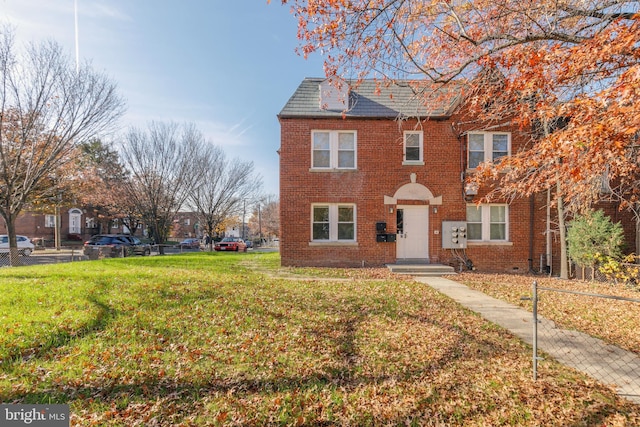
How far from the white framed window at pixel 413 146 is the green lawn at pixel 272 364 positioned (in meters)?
7.53

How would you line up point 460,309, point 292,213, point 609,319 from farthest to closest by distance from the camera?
point 292,213 → point 460,309 → point 609,319

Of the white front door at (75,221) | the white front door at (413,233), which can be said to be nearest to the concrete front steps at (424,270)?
the white front door at (413,233)

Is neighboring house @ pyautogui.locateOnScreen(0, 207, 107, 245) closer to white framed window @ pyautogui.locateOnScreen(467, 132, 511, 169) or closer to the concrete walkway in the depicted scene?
white framed window @ pyautogui.locateOnScreen(467, 132, 511, 169)

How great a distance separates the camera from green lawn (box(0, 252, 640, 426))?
3.09 m

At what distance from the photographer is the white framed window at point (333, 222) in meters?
12.8

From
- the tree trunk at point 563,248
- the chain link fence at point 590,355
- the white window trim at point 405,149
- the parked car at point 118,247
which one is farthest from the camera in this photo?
the parked car at point 118,247

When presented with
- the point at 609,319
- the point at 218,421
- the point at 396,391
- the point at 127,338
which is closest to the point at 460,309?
the point at 609,319

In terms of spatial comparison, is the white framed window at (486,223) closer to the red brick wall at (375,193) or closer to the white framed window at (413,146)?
the red brick wall at (375,193)

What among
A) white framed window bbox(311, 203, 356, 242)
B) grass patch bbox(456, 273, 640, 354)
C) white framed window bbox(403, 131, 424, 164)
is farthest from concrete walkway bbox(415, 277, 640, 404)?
white framed window bbox(403, 131, 424, 164)

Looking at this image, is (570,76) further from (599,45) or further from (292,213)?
(292,213)

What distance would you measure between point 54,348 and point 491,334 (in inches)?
266

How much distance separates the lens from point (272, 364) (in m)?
4.00

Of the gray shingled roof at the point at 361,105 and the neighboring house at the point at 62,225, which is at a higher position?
the gray shingled roof at the point at 361,105

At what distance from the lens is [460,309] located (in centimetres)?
663
